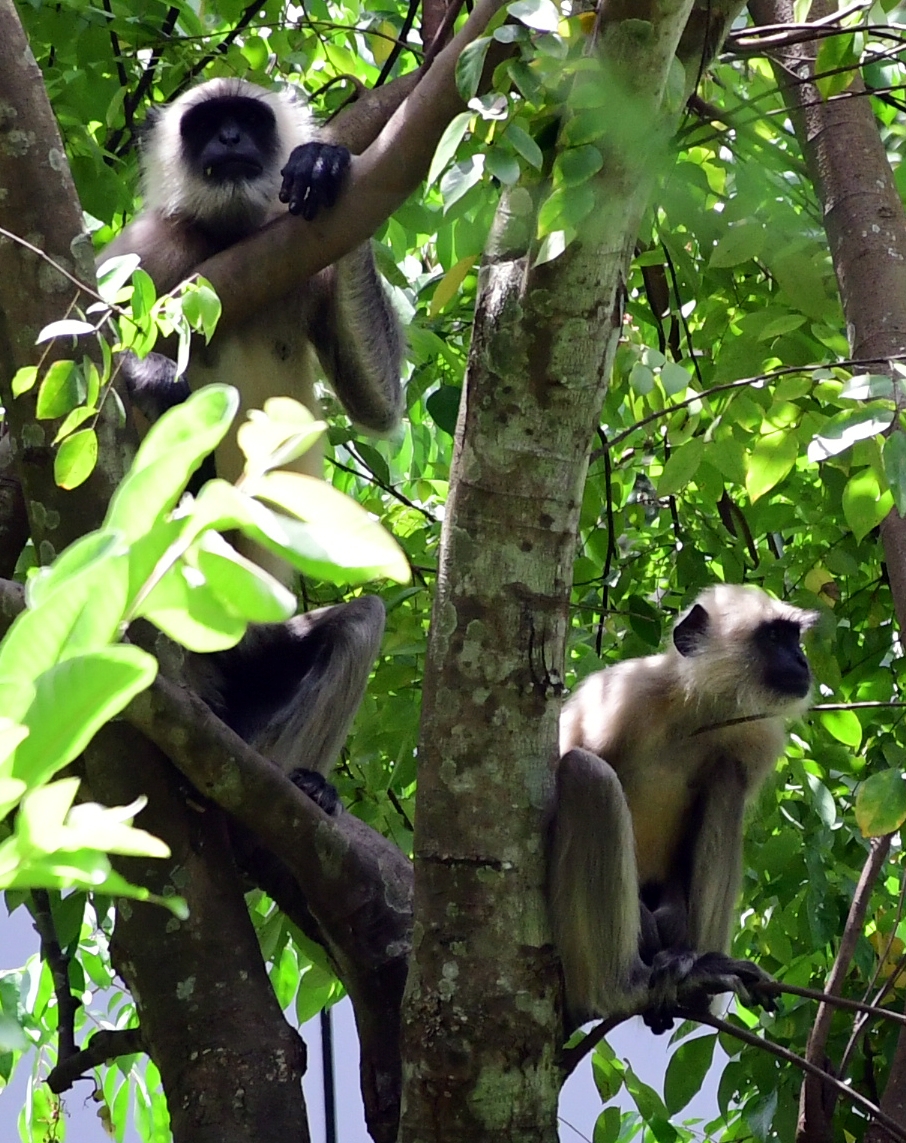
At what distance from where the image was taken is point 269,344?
12.7ft

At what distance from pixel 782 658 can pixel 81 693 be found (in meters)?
3.31

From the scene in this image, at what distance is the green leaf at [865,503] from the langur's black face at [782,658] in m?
1.22

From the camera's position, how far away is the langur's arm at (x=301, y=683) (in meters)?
3.53

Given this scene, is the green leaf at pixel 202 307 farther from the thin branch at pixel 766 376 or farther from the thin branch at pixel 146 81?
the thin branch at pixel 146 81

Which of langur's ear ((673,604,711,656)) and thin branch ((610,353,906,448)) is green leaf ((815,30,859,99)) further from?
langur's ear ((673,604,711,656))

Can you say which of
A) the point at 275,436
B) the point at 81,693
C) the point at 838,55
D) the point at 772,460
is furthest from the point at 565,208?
the point at 81,693

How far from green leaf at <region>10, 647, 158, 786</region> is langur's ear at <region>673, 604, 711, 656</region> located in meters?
3.26

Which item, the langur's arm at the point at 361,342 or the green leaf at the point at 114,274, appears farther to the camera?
the langur's arm at the point at 361,342

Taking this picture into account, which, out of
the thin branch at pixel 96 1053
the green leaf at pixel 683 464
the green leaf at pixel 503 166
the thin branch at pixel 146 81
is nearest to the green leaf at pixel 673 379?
the green leaf at pixel 683 464

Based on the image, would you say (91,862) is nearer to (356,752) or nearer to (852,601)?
(356,752)

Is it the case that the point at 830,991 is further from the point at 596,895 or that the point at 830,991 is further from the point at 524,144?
the point at 524,144

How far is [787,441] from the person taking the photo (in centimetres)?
268

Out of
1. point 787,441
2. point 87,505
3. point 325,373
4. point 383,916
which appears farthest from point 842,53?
point 325,373

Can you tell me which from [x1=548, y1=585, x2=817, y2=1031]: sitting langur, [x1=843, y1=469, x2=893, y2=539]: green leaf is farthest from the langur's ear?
[x1=843, y1=469, x2=893, y2=539]: green leaf
